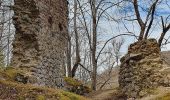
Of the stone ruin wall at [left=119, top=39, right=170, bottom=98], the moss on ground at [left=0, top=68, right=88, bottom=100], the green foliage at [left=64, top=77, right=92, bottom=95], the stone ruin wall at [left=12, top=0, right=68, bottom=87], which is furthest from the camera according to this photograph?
the green foliage at [left=64, top=77, right=92, bottom=95]

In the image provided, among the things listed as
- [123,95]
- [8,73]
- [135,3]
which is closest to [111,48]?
[135,3]

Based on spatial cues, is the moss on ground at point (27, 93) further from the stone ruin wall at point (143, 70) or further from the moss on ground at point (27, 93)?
the stone ruin wall at point (143, 70)

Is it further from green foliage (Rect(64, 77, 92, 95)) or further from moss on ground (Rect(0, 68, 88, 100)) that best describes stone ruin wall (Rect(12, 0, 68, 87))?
moss on ground (Rect(0, 68, 88, 100))

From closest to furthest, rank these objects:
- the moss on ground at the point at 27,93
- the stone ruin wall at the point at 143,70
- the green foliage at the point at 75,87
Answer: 1. the moss on ground at the point at 27,93
2. the stone ruin wall at the point at 143,70
3. the green foliage at the point at 75,87

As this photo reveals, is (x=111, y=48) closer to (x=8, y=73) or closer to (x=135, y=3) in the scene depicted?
(x=135, y=3)

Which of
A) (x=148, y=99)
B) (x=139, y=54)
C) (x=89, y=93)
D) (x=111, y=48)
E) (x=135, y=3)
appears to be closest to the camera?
(x=148, y=99)

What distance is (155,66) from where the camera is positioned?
14.4 meters

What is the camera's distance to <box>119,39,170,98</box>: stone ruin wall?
45.3 feet

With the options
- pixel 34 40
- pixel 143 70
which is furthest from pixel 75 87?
pixel 143 70

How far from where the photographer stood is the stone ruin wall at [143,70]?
13820 mm

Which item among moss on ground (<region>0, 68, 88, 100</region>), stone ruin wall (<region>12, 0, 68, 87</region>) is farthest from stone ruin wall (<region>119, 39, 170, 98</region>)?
moss on ground (<region>0, 68, 88, 100</region>)

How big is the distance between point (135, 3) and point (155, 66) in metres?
9.78

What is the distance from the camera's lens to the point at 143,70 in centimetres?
1475

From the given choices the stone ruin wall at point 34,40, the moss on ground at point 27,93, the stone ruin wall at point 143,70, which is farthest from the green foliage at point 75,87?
the moss on ground at point 27,93
